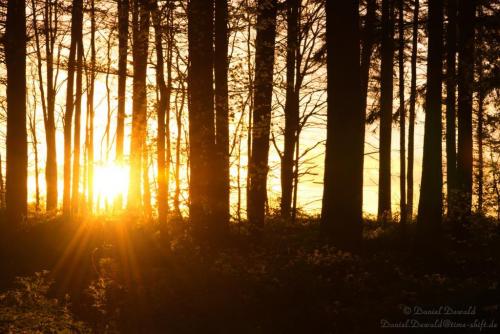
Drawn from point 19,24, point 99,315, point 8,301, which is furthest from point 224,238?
point 19,24

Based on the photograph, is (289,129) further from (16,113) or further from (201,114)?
(16,113)

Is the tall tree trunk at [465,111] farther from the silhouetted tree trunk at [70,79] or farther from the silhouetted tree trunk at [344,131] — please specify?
the silhouetted tree trunk at [70,79]

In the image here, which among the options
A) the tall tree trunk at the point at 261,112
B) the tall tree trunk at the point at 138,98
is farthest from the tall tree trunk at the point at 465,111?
the tall tree trunk at the point at 138,98

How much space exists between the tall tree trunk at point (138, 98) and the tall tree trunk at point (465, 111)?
27.1 ft

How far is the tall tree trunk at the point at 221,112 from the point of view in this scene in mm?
10805

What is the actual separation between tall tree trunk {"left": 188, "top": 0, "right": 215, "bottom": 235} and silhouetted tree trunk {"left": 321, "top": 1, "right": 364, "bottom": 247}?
2.62m

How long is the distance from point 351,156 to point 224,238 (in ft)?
11.3

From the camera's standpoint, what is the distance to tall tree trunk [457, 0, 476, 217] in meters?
13.5

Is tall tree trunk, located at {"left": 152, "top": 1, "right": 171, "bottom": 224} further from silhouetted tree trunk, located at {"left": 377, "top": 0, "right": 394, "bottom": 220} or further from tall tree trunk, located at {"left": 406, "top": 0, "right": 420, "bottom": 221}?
silhouetted tree trunk, located at {"left": 377, "top": 0, "right": 394, "bottom": 220}

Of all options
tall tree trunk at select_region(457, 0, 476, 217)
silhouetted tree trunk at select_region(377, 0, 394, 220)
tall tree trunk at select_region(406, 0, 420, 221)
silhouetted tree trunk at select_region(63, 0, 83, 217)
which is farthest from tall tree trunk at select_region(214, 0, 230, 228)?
silhouetted tree trunk at select_region(377, 0, 394, 220)

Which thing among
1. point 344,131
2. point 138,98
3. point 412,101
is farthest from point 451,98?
point 138,98

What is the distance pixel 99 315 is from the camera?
8062 mm

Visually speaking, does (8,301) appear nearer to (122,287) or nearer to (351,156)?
(122,287)

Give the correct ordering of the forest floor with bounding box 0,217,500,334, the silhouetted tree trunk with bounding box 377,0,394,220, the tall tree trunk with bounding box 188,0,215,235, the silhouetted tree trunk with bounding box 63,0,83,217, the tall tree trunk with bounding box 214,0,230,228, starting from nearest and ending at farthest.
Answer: the forest floor with bounding box 0,217,500,334, the tall tree trunk with bounding box 188,0,215,235, the tall tree trunk with bounding box 214,0,230,228, the silhouetted tree trunk with bounding box 63,0,83,217, the silhouetted tree trunk with bounding box 377,0,394,220
